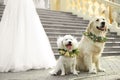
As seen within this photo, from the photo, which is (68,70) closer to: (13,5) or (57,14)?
(13,5)

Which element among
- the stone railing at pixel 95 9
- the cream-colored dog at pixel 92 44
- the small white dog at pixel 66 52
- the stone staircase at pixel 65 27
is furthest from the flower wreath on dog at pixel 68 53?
the stone railing at pixel 95 9

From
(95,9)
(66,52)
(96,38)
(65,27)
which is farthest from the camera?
(95,9)

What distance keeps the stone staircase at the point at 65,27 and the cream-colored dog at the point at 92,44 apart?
10.2 ft

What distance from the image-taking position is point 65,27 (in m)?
11.2

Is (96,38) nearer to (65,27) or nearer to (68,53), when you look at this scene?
(68,53)

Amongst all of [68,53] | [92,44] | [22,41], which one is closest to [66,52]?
[68,53]

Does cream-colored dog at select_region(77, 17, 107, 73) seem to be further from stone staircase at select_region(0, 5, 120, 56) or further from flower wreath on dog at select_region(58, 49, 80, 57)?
stone staircase at select_region(0, 5, 120, 56)

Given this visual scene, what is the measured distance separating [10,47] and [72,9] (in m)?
8.01

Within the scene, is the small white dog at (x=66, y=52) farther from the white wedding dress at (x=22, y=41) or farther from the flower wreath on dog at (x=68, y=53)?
Answer: the white wedding dress at (x=22, y=41)

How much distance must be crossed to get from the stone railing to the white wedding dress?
19.7 feet

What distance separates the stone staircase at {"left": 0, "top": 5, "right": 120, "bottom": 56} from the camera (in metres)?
10.1

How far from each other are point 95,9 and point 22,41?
7.25 metres

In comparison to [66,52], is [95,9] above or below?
above

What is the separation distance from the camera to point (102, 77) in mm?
5188
